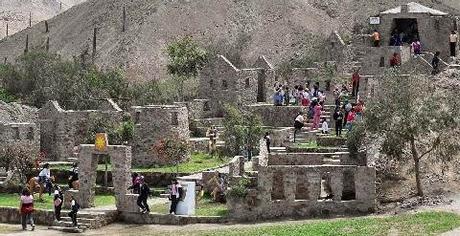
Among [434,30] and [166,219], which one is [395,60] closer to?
[434,30]

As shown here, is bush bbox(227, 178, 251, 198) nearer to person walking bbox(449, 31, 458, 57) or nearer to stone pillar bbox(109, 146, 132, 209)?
stone pillar bbox(109, 146, 132, 209)

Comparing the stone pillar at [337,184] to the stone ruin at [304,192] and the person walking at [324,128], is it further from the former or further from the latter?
the person walking at [324,128]

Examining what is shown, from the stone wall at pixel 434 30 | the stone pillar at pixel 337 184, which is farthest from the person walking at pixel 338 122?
the stone wall at pixel 434 30

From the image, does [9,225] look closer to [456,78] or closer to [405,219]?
[405,219]

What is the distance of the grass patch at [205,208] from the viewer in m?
34.3

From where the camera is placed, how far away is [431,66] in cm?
4578

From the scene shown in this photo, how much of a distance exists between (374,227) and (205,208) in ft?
27.6

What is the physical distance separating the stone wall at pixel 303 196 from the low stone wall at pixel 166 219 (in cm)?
71

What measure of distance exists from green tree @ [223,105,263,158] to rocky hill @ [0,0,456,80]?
41714mm

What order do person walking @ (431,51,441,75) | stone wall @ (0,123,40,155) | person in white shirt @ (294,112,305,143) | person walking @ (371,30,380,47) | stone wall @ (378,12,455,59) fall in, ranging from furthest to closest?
1. person walking @ (371,30,380,47)
2. stone wall @ (378,12,455,59)
3. stone wall @ (0,123,40,155)
4. person walking @ (431,51,441,75)
5. person in white shirt @ (294,112,305,143)

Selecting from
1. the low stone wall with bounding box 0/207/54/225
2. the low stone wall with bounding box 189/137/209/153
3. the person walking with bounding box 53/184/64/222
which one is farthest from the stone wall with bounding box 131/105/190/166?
the person walking with bounding box 53/184/64/222

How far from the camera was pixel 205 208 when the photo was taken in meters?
35.7

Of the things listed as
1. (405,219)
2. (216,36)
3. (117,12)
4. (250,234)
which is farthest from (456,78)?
(117,12)

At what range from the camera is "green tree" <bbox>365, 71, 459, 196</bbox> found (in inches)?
1265
